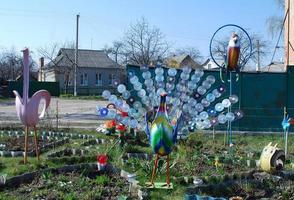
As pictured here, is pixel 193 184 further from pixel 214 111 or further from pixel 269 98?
pixel 269 98

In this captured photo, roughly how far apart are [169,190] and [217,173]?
4.95 feet

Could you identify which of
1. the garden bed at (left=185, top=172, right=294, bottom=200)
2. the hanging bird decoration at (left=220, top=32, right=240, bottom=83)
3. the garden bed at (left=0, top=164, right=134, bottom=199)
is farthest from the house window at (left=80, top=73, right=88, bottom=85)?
the garden bed at (left=185, top=172, right=294, bottom=200)

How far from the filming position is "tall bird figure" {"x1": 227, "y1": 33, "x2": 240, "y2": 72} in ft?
33.3

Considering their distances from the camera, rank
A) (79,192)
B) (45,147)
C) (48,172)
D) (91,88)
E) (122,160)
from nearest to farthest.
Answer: (79,192)
(48,172)
(122,160)
(45,147)
(91,88)

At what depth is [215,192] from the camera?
7.55 metres

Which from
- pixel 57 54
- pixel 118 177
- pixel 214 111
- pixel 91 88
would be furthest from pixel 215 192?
pixel 57 54

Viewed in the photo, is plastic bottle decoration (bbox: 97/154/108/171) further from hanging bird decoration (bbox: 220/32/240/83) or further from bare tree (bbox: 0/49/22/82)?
bare tree (bbox: 0/49/22/82)

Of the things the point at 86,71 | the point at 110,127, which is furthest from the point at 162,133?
the point at 86,71

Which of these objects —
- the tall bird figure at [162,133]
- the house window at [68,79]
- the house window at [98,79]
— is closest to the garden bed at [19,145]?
the tall bird figure at [162,133]

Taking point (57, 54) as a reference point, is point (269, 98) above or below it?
below

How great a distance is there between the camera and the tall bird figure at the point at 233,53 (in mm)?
10164

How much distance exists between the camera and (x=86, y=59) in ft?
218

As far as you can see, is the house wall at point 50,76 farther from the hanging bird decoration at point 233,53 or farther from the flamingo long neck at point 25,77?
the hanging bird decoration at point 233,53

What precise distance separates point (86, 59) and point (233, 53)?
57445 mm
